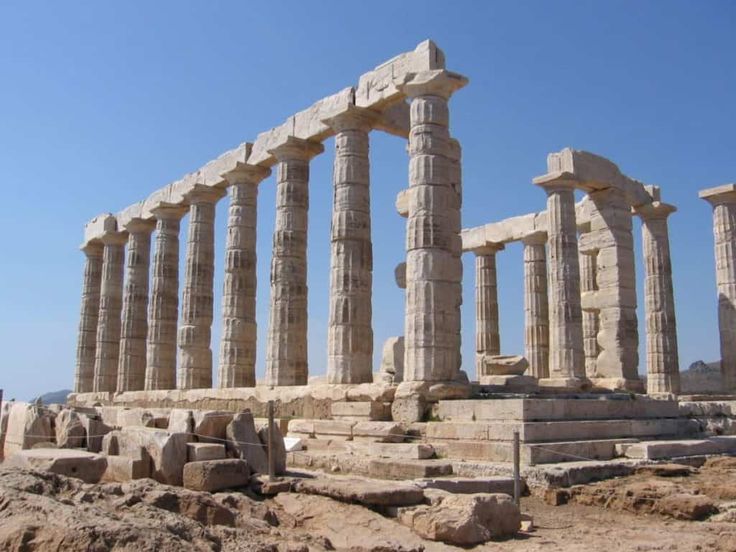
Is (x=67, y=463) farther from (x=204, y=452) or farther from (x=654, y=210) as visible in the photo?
(x=654, y=210)

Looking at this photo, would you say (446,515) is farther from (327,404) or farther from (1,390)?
(327,404)

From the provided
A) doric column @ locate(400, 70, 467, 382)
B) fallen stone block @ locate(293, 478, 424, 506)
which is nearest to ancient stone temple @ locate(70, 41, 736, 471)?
doric column @ locate(400, 70, 467, 382)

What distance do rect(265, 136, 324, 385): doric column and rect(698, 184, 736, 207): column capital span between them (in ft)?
51.6

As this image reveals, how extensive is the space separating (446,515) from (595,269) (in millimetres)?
22787

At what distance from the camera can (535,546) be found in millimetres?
8531

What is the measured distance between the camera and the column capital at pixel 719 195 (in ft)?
94.9

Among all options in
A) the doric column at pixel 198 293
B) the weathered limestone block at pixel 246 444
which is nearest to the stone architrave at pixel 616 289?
the doric column at pixel 198 293

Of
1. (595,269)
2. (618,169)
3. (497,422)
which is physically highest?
(618,169)

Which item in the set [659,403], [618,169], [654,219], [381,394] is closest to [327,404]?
[381,394]

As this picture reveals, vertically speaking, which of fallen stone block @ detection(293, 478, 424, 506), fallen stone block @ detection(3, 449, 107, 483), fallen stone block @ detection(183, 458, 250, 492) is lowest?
fallen stone block @ detection(293, 478, 424, 506)

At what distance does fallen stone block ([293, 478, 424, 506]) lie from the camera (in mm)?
9555

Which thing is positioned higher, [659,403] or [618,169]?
[618,169]

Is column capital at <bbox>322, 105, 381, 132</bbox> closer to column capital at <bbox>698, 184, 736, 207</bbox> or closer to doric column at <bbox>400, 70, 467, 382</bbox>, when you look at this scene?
doric column at <bbox>400, 70, 467, 382</bbox>

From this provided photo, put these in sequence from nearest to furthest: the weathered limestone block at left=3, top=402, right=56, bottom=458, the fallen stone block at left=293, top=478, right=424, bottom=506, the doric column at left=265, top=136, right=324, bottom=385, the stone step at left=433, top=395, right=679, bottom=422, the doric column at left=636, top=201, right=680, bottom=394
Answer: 1. the fallen stone block at left=293, top=478, right=424, bottom=506
2. the weathered limestone block at left=3, top=402, right=56, bottom=458
3. the stone step at left=433, top=395, right=679, bottom=422
4. the doric column at left=265, top=136, right=324, bottom=385
5. the doric column at left=636, top=201, right=680, bottom=394
